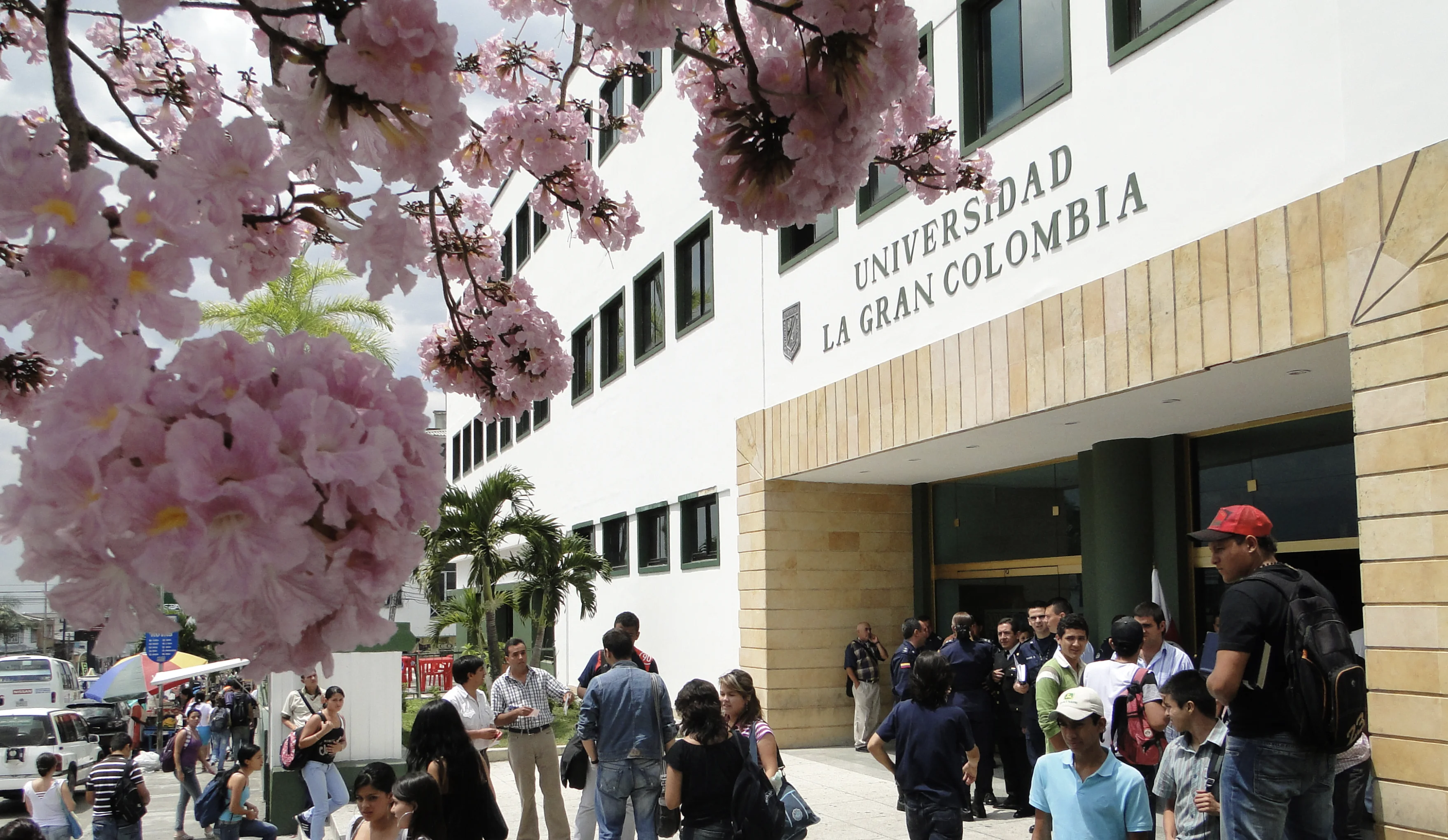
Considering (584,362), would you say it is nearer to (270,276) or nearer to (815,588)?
(815,588)

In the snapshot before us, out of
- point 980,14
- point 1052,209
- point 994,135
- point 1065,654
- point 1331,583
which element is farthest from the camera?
point 980,14

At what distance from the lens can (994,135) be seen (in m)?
11.5

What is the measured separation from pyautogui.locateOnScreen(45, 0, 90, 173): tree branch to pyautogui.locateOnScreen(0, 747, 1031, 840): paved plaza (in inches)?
384

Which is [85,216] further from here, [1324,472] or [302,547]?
[1324,472]

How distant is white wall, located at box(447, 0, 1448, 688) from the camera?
771 centimetres

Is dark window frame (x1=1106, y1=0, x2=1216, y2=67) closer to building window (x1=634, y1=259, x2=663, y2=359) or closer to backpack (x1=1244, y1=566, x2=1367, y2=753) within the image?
backpack (x1=1244, y1=566, x2=1367, y2=753)

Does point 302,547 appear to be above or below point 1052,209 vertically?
below

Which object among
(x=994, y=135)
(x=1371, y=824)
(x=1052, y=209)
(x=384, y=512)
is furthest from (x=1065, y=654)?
(x=384, y=512)

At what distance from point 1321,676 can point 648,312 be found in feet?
57.8

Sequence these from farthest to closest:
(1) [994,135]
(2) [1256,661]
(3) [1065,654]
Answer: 1. (1) [994,135]
2. (3) [1065,654]
3. (2) [1256,661]

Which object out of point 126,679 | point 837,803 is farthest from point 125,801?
point 126,679

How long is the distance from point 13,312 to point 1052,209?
979cm

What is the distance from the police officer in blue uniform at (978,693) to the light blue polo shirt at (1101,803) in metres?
5.78

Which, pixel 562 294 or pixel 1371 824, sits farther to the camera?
pixel 562 294
